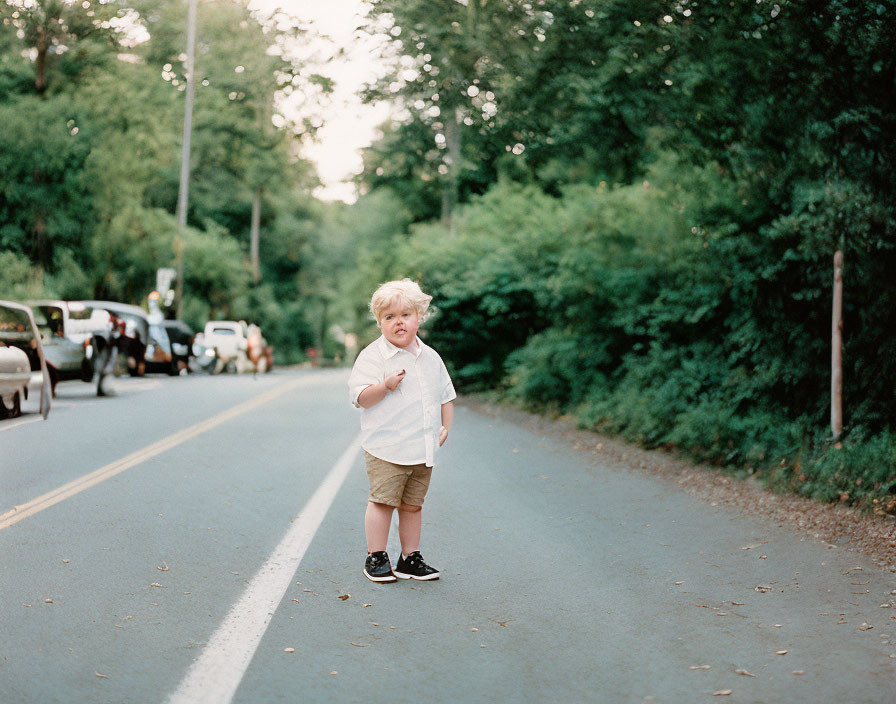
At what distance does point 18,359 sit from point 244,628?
9720 millimetres

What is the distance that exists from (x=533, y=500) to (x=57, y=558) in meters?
4.39

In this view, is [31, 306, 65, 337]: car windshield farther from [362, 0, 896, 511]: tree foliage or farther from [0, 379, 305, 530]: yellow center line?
[362, 0, 896, 511]: tree foliage

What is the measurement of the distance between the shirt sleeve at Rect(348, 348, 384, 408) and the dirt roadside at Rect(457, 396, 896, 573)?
11.8 ft

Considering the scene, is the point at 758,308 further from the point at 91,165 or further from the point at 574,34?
the point at 91,165

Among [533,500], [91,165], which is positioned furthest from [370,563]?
Result: [91,165]

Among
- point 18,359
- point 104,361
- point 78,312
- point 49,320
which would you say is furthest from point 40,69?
point 18,359

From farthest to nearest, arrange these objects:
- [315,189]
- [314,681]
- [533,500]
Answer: [315,189], [533,500], [314,681]

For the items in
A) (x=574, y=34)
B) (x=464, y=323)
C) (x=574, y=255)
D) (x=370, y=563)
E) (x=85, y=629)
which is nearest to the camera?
(x=85, y=629)

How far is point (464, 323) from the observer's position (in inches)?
972

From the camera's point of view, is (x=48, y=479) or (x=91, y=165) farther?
(x=91, y=165)

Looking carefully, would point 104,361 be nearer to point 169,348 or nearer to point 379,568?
point 169,348

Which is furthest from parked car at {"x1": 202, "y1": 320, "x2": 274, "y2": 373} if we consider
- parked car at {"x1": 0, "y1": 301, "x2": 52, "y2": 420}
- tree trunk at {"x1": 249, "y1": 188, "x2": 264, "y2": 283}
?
tree trunk at {"x1": 249, "y1": 188, "x2": 264, "y2": 283}

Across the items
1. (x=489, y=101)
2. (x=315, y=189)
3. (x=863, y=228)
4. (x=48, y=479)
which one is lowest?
(x=48, y=479)

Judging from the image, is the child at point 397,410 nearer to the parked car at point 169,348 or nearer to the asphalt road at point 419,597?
the asphalt road at point 419,597
